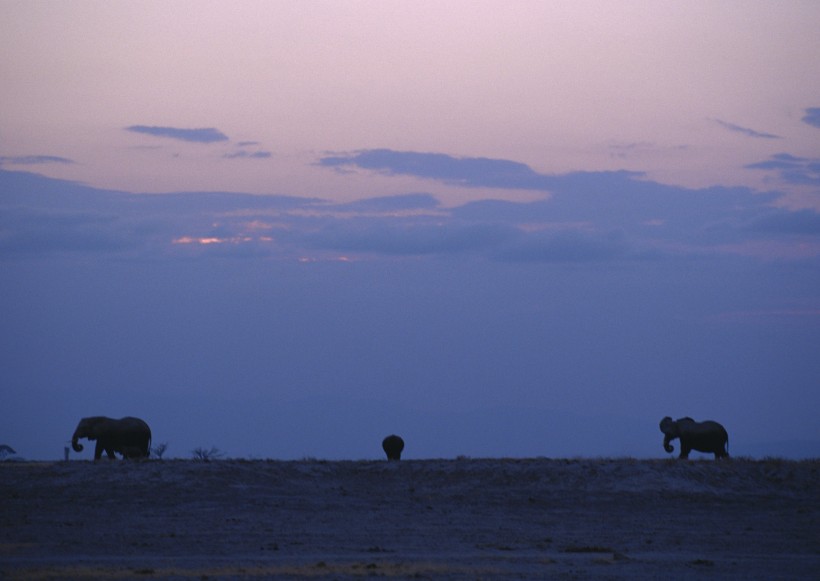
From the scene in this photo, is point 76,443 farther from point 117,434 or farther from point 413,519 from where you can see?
point 413,519

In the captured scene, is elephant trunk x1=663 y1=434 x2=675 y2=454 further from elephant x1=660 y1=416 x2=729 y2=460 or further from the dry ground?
the dry ground

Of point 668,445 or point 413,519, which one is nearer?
point 413,519

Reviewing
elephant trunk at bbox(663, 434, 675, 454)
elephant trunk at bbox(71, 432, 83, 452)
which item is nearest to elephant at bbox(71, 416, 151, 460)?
elephant trunk at bbox(71, 432, 83, 452)

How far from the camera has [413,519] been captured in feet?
106

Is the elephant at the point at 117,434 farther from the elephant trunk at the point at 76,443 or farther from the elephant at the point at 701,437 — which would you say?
the elephant at the point at 701,437

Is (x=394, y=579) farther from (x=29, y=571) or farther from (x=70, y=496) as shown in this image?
(x=70, y=496)

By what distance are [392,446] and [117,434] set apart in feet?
31.3

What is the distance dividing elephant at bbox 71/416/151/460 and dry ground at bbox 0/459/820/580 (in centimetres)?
501

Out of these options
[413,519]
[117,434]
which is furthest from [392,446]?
[413,519]

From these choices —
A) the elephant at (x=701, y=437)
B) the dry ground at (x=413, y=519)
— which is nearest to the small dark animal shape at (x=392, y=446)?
the dry ground at (x=413, y=519)

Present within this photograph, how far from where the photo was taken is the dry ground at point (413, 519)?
80.1 feet

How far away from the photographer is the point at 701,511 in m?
34.4

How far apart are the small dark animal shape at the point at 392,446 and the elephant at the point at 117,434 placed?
829 cm

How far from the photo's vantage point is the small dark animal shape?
4566cm
